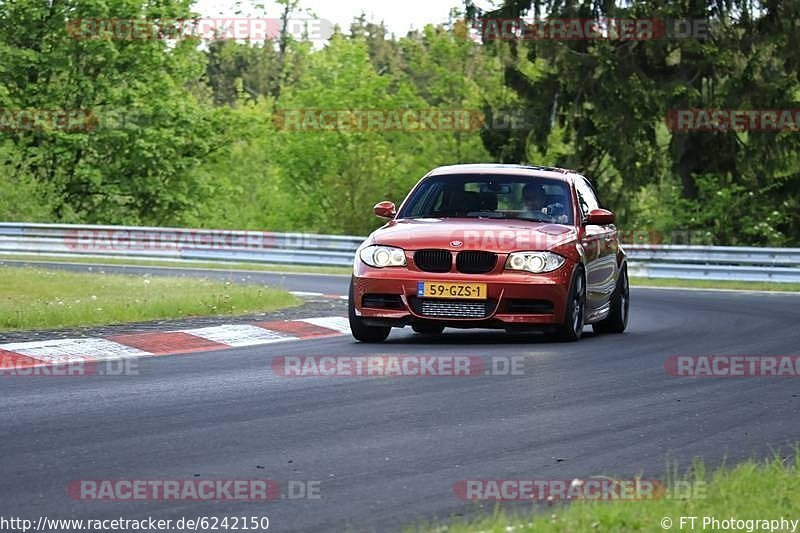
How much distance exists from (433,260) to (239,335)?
232cm

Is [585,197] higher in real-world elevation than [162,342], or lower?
higher

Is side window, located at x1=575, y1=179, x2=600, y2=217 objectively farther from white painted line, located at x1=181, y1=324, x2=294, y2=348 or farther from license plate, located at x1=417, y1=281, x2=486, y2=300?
white painted line, located at x1=181, y1=324, x2=294, y2=348

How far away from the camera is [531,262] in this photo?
1334 cm

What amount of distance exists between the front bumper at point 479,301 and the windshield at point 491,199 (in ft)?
3.62

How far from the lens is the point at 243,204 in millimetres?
84062

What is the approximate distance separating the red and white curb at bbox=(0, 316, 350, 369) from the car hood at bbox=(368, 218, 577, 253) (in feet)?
5.47

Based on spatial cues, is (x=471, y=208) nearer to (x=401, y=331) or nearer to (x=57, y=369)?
(x=401, y=331)

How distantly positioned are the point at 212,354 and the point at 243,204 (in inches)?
2823

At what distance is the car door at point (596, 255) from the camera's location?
1445 centimetres

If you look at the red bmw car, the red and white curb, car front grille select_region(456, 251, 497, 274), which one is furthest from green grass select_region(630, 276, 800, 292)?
car front grille select_region(456, 251, 497, 274)

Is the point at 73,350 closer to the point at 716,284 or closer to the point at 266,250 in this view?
the point at 716,284

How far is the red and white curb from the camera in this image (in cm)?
1230

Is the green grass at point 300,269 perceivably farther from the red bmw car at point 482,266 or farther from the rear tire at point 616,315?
the red bmw car at point 482,266

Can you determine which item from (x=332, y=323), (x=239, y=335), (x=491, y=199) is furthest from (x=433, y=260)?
(x=332, y=323)
